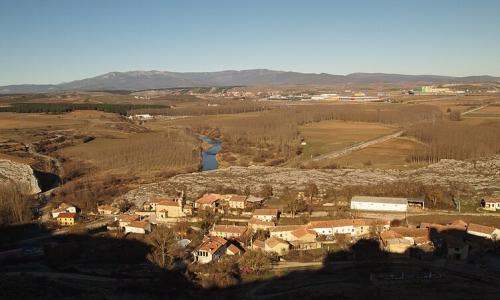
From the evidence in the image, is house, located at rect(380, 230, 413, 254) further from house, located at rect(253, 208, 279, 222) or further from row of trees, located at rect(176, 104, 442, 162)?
row of trees, located at rect(176, 104, 442, 162)

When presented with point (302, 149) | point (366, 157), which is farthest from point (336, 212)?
point (302, 149)

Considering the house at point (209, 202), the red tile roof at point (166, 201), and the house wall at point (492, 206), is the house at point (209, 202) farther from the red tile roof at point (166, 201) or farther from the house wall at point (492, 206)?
the house wall at point (492, 206)

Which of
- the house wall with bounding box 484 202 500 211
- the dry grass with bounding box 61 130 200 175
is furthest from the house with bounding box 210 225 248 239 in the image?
the dry grass with bounding box 61 130 200 175

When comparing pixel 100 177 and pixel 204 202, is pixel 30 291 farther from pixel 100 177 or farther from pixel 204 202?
pixel 100 177

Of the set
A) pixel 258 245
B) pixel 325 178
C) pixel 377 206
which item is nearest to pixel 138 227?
pixel 258 245

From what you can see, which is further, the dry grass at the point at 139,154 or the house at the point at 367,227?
the dry grass at the point at 139,154

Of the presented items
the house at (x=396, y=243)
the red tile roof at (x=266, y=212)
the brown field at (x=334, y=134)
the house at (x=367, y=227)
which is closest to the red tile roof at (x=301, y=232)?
the house at (x=367, y=227)

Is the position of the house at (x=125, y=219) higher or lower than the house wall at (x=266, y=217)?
lower
